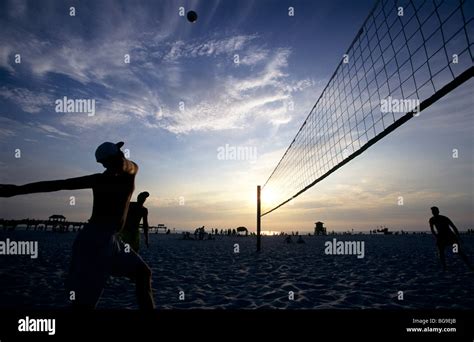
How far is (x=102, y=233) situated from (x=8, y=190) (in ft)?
2.21

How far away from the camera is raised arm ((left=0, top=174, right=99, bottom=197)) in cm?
202

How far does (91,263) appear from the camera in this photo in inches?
87.2

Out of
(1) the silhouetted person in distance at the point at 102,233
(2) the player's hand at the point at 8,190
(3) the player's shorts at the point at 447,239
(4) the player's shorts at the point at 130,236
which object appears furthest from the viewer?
(3) the player's shorts at the point at 447,239

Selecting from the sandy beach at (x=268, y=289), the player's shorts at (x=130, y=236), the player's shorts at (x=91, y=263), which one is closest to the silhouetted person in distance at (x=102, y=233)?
the player's shorts at (x=91, y=263)

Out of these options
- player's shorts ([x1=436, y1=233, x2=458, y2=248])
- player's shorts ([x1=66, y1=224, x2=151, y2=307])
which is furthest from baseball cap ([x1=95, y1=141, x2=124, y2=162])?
player's shorts ([x1=436, y1=233, x2=458, y2=248])

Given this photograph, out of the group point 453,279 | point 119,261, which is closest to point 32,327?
point 119,261

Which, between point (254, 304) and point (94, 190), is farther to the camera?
point (254, 304)

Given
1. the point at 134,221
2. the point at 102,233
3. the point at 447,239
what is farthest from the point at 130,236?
the point at 447,239

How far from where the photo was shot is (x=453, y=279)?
7.59 metres

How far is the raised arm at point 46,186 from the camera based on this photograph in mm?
2016

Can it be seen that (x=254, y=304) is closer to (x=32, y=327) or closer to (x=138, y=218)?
(x=138, y=218)

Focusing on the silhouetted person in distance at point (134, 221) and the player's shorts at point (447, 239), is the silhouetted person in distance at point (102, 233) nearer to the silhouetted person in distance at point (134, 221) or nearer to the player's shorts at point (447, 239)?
the silhouetted person in distance at point (134, 221)

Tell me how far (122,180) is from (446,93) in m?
3.24

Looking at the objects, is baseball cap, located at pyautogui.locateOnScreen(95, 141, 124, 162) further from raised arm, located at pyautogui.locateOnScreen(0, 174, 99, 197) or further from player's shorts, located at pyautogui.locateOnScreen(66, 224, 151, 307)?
player's shorts, located at pyautogui.locateOnScreen(66, 224, 151, 307)
